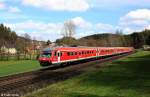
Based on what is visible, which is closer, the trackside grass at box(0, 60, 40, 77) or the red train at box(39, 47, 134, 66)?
the trackside grass at box(0, 60, 40, 77)

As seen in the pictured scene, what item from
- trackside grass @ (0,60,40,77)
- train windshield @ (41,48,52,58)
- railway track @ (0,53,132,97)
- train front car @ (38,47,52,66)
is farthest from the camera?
train windshield @ (41,48,52,58)

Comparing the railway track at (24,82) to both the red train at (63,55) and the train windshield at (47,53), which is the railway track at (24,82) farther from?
the train windshield at (47,53)

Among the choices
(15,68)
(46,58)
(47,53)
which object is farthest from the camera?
(47,53)

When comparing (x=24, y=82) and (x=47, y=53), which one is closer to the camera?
(x=24, y=82)

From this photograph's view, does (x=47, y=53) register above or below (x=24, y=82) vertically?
above

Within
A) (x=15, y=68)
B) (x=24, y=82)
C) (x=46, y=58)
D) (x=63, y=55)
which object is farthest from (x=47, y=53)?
(x=24, y=82)

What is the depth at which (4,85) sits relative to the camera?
2502 centimetres

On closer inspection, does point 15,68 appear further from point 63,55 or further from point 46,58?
point 63,55

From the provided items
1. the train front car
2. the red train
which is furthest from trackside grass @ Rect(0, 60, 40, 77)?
the red train

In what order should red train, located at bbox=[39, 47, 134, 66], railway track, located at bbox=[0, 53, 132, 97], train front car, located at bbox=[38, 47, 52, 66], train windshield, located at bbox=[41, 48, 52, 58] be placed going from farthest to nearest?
train windshield, located at bbox=[41, 48, 52, 58] < red train, located at bbox=[39, 47, 134, 66] < train front car, located at bbox=[38, 47, 52, 66] < railway track, located at bbox=[0, 53, 132, 97]

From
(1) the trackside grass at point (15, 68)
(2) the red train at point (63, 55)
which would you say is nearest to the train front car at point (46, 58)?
(2) the red train at point (63, 55)

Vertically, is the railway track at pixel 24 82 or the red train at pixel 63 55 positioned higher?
the red train at pixel 63 55

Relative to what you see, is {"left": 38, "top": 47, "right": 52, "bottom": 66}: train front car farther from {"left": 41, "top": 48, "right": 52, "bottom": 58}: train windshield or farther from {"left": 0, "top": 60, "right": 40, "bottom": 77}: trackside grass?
{"left": 0, "top": 60, "right": 40, "bottom": 77}: trackside grass

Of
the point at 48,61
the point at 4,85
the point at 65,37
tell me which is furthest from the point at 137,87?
the point at 65,37
